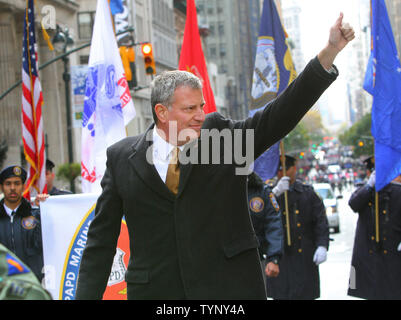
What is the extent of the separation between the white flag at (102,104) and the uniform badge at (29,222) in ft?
2.10

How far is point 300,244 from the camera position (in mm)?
9461

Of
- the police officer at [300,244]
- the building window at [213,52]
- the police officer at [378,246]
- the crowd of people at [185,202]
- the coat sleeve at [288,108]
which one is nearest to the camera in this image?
the coat sleeve at [288,108]

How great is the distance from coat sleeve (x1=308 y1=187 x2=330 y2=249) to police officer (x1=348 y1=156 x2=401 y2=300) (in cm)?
44

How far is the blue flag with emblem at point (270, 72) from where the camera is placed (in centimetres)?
995

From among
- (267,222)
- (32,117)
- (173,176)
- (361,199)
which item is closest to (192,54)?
(32,117)

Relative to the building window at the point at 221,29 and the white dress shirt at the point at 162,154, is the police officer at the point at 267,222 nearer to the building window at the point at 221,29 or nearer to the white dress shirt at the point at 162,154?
the white dress shirt at the point at 162,154

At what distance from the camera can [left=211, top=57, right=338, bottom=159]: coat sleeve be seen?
3117mm

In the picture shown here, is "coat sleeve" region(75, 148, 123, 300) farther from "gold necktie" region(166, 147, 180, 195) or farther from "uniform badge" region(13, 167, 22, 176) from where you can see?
"uniform badge" region(13, 167, 22, 176)

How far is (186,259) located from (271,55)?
710 cm

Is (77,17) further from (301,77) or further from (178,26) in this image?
(301,77)

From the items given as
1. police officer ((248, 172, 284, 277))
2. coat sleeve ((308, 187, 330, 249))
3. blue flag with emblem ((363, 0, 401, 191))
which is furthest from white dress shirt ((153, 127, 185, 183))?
coat sleeve ((308, 187, 330, 249))

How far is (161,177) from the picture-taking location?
349 cm

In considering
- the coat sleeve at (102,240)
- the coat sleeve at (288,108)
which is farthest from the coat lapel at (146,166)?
the coat sleeve at (288,108)

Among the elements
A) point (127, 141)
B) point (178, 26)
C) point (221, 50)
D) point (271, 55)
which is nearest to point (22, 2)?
point (271, 55)
